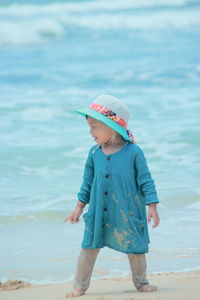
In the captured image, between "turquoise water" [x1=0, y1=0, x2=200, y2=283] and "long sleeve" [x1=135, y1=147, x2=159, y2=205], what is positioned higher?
"turquoise water" [x1=0, y1=0, x2=200, y2=283]

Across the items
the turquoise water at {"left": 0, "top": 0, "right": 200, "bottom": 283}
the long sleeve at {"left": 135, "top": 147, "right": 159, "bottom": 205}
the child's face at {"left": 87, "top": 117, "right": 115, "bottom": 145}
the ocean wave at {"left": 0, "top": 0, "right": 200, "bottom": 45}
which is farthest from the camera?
the ocean wave at {"left": 0, "top": 0, "right": 200, "bottom": 45}

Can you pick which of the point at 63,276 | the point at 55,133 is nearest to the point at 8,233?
the point at 63,276

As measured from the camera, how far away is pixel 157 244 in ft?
17.3

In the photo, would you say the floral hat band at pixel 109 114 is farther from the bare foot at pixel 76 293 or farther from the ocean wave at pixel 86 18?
the ocean wave at pixel 86 18

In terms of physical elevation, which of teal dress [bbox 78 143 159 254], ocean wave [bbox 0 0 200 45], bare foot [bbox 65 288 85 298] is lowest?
bare foot [bbox 65 288 85 298]

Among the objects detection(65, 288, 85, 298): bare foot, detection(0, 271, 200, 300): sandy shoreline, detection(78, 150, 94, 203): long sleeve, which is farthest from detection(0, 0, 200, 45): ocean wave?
detection(65, 288, 85, 298): bare foot

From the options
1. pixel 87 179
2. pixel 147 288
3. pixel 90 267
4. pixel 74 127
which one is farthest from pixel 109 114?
pixel 74 127

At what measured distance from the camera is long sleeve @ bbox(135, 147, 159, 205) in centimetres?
359

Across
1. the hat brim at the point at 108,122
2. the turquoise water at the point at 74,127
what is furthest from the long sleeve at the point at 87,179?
the turquoise water at the point at 74,127

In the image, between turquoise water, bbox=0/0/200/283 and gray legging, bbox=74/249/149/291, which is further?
turquoise water, bbox=0/0/200/283

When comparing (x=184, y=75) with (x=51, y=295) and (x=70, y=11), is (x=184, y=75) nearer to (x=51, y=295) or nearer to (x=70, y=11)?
(x=51, y=295)

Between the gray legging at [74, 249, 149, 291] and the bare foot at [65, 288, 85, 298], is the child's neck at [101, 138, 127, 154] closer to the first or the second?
the gray legging at [74, 249, 149, 291]

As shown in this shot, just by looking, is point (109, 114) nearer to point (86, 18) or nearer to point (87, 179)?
point (87, 179)

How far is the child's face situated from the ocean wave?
20.9 m
